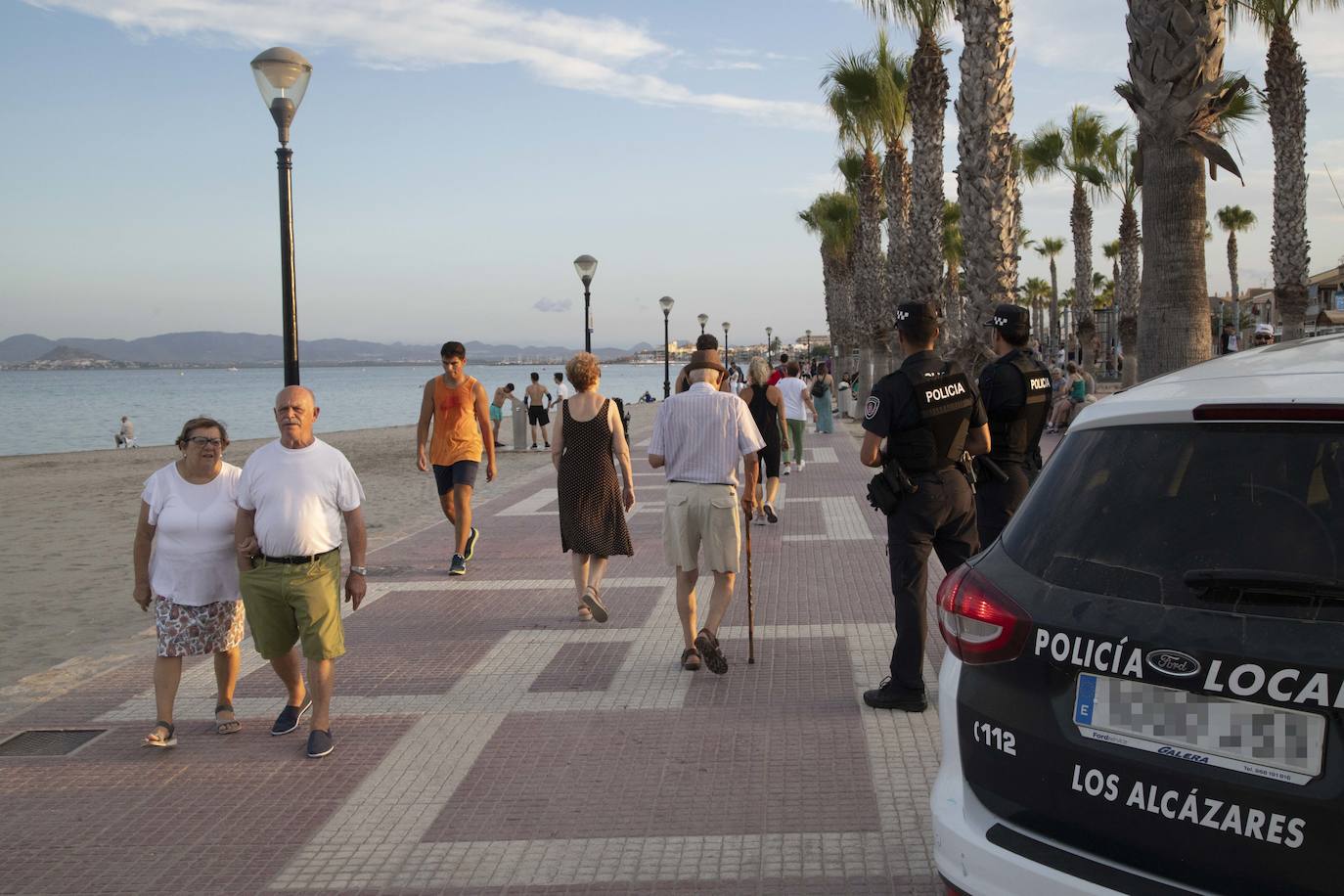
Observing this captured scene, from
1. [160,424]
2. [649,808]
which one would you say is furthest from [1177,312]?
[160,424]

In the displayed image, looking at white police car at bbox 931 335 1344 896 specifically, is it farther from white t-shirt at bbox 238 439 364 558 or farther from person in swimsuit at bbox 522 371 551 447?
person in swimsuit at bbox 522 371 551 447

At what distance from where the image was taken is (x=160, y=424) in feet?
212

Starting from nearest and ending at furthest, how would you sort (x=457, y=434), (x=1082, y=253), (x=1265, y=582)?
(x=1265, y=582), (x=457, y=434), (x=1082, y=253)

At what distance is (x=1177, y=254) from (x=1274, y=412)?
6104 mm

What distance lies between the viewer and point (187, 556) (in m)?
5.29

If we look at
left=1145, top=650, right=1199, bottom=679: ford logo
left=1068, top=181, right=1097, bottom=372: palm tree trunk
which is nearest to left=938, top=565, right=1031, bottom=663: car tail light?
left=1145, top=650, right=1199, bottom=679: ford logo

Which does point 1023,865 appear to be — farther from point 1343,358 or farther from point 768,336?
point 768,336

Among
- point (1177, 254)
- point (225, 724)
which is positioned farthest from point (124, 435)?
point (1177, 254)

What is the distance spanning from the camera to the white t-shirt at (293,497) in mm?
5125

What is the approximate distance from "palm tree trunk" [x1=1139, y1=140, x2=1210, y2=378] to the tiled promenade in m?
2.77

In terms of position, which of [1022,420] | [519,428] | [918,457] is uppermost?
[1022,420]

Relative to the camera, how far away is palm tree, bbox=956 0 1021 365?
15078 mm

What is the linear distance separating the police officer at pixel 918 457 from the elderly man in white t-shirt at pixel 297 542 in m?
2.50

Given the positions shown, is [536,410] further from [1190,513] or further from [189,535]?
[1190,513]
